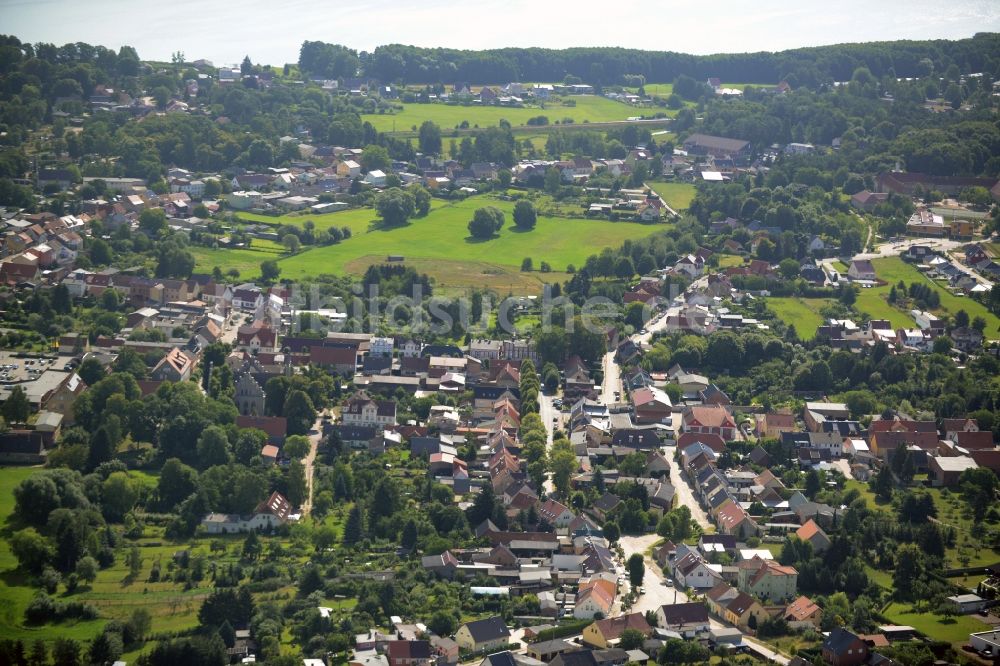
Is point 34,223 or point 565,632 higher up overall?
point 34,223

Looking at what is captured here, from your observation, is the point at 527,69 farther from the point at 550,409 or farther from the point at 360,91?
the point at 550,409

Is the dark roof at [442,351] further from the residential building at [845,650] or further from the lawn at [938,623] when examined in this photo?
the residential building at [845,650]

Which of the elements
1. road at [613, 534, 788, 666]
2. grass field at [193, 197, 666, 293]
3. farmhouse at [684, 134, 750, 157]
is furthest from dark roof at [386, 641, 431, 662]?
farmhouse at [684, 134, 750, 157]

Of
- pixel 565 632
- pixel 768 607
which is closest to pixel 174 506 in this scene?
pixel 565 632

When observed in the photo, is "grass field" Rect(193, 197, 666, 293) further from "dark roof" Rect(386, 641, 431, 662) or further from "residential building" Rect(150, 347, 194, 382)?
"dark roof" Rect(386, 641, 431, 662)

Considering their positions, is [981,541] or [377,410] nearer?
[981,541]

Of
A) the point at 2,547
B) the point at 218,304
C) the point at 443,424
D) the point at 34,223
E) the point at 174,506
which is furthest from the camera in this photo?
the point at 34,223

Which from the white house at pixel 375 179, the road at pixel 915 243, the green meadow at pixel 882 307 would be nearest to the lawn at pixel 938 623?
the green meadow at pixel 882 307
